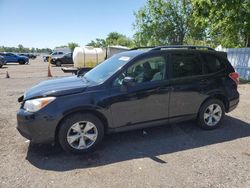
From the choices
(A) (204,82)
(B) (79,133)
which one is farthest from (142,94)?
(A) (204,82)

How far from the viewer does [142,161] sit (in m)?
3.91

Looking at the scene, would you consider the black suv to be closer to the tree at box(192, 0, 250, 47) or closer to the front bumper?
the front bumper

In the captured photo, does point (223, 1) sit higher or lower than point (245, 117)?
higher

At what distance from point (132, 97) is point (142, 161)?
1121 mm

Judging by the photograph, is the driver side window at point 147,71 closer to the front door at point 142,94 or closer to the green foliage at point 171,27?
the front door at point 142,94

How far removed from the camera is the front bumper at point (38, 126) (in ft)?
12.6

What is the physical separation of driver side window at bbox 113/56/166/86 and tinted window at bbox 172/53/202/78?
0.90ft

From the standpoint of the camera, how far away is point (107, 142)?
4684 mm

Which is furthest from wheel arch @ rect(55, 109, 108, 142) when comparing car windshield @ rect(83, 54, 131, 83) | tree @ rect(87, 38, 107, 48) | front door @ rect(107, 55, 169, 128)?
tree @ rect(87, 38, 107, 48)

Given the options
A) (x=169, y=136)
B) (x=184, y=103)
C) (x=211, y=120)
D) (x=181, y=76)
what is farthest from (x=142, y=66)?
(x=211, y=120)

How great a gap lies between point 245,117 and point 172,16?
68.5ft

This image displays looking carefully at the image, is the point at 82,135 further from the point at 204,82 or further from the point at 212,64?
the point at 212,64

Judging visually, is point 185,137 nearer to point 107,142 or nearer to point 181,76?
point 181,76

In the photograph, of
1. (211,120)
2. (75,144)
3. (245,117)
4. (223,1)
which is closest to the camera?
(75,144)
